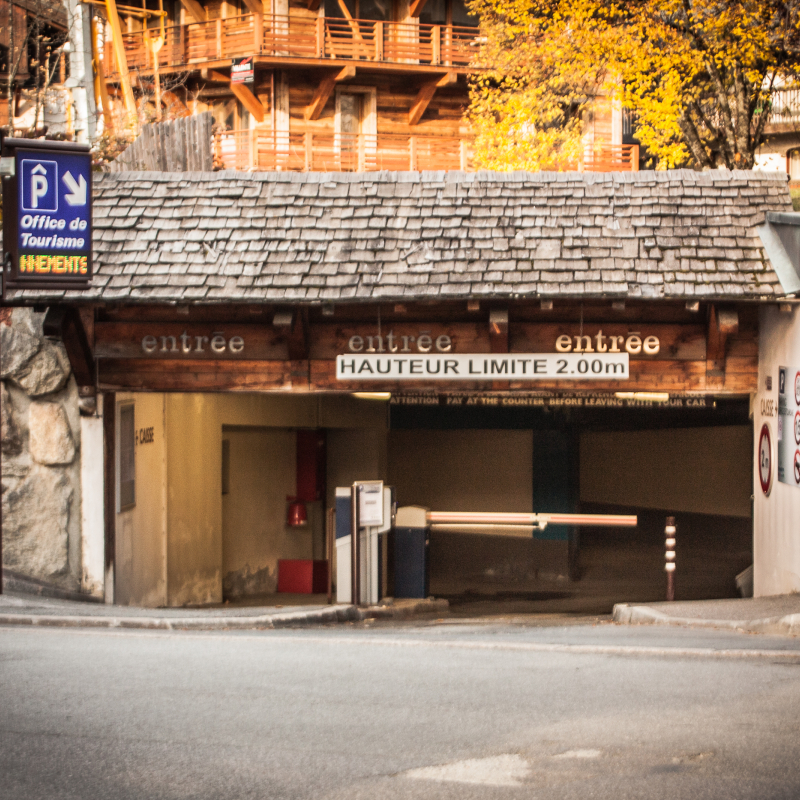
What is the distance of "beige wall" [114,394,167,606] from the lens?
13.1m

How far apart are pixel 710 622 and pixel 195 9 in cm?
2776

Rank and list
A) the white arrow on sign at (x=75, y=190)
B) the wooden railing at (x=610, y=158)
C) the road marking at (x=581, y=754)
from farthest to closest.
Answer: the wooden railing at (x=610, y=158)
the white arrow on sign at (x=75, y=190)
the road marking at (x=581, y=754)

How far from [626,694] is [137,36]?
31.4m

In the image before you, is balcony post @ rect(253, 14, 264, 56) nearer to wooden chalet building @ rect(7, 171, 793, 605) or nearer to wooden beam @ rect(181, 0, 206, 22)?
wooden beam @ rect(181, 0, 206, 22)

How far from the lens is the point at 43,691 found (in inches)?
255

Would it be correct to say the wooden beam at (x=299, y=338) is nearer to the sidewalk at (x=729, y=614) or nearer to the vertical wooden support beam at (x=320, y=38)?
the sidewalk at (x=729, y=614)

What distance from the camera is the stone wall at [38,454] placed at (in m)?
12.4

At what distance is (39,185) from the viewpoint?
403 inches

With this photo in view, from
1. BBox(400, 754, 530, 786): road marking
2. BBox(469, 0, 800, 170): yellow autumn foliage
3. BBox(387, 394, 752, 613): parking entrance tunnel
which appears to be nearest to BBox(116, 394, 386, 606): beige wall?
BBox(387, 394, 752, 613): parking entrance tunnel

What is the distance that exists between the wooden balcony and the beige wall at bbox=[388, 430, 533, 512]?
27.1ft

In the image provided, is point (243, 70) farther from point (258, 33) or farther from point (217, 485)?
point (217, 485)

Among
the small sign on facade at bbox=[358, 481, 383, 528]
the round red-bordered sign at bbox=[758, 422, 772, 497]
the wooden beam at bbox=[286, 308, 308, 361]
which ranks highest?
the wooden beam at bbox=[286, 308, 308, 361]

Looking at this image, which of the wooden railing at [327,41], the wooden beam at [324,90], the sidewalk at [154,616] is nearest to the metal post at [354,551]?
the sidewalk at [154,616]

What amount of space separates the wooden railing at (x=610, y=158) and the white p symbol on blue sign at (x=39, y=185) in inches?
700
